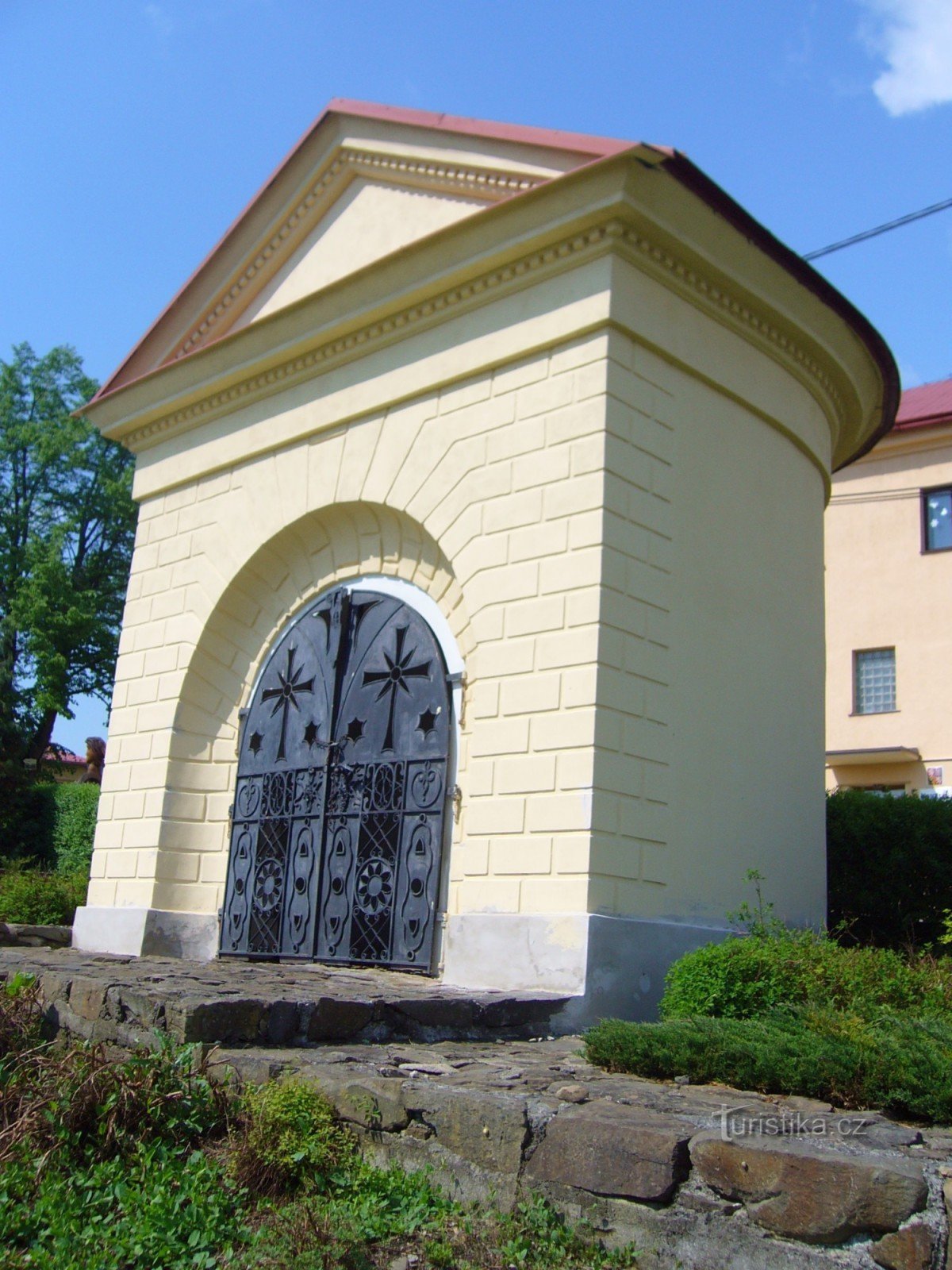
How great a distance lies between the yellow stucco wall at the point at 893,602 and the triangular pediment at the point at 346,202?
14937 millimetres

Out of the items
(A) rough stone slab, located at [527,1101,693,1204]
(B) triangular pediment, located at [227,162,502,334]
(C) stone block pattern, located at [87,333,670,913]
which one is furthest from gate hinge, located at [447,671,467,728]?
(A) rough stone slab, located at [527,1101,693,1204]

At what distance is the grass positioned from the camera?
385 cm

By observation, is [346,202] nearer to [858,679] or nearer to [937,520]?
[937,520]

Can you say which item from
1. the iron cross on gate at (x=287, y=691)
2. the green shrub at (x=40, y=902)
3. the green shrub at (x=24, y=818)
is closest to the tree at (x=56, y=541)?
the green shrub at (x=24, y=818)

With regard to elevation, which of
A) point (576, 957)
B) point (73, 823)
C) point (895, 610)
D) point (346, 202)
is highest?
point (895, 610)

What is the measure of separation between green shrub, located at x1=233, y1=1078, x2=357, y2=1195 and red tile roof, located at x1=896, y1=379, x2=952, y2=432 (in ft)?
63.3

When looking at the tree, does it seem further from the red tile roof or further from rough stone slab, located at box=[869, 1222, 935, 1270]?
rough stone slab, located at box=[869, 1222, 935, 1270]

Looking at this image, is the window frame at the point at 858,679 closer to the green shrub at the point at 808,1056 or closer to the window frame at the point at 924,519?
the window frame at the point at 924,519

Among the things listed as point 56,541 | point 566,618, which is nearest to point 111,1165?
point 566,618

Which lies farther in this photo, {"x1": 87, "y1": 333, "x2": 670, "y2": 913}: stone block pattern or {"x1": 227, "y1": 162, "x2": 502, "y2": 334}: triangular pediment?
{"x1": 227, "y1": 162, "x2": 502, "y2": 334}: triangular pediment

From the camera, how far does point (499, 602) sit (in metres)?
7.90

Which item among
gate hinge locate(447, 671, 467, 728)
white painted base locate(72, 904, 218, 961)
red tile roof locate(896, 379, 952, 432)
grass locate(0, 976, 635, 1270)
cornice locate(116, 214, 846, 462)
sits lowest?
grass locate(0, 976, 635, 1270)

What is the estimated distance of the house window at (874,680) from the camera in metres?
22.4

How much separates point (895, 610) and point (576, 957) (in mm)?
17505
